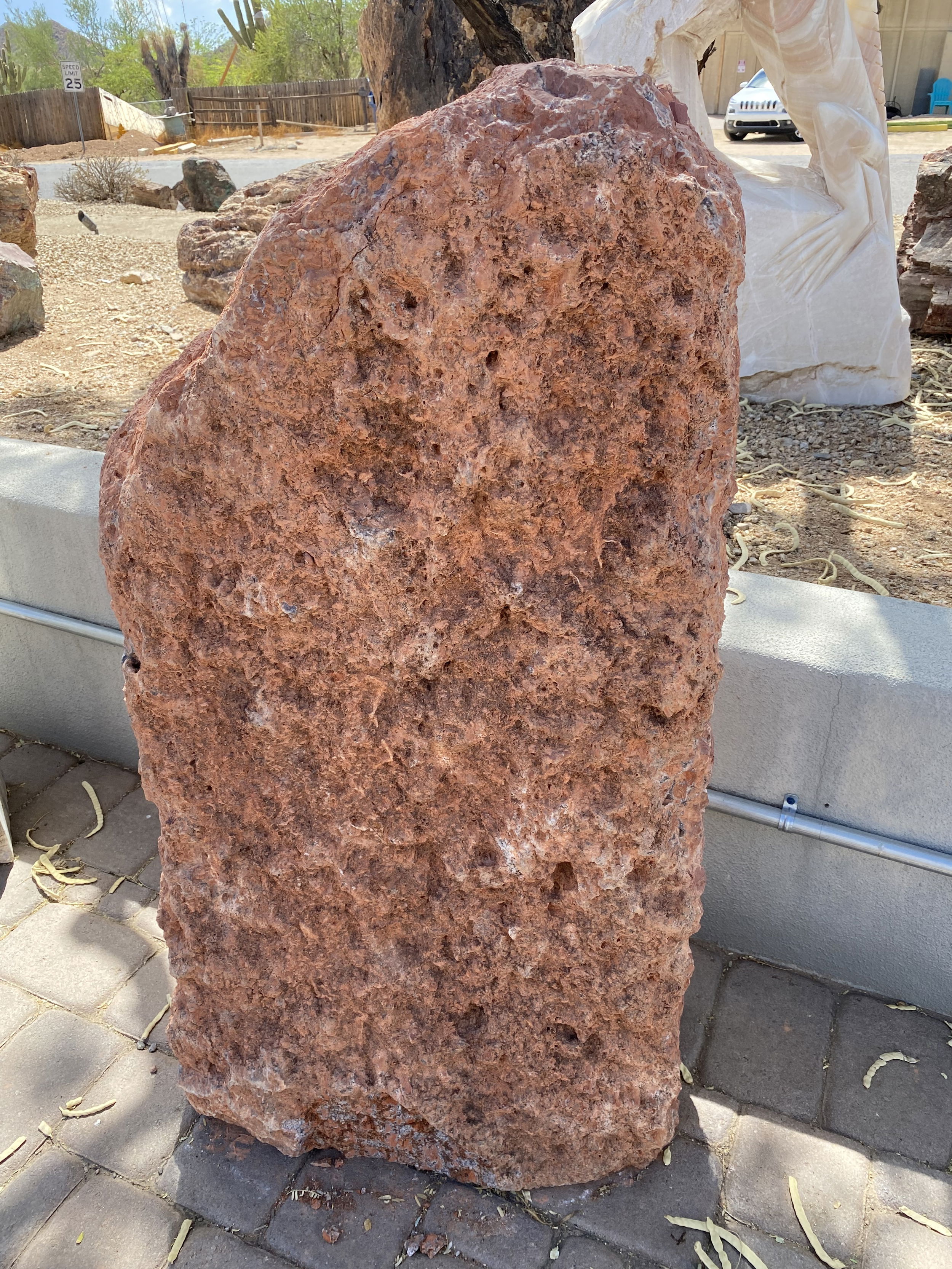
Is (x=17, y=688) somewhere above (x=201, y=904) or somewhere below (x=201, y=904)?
below

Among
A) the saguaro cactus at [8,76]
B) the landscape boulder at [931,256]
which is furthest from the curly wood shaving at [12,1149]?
the saguaro cactus at [8,76]

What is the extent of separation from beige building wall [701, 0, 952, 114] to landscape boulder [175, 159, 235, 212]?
14209 mm

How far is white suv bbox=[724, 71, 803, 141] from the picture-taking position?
15086mm

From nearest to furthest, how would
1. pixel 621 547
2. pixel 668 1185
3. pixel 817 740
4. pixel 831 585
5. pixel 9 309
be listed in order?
1. pixel 621 547
2. pixel 668 1185
3. pixel 817 740
4. pixel 831 585
5. pixel 9 309

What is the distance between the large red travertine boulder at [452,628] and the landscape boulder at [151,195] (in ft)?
33.3

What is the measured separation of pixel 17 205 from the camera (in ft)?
18.2

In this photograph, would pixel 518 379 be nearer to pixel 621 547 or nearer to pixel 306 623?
pixel 621 547

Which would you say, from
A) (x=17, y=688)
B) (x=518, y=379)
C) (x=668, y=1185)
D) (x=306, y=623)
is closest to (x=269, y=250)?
(x=518, y=379)

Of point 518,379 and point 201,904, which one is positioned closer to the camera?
point 518,379

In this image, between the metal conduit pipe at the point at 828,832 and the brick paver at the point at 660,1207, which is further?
the metal conduit pipe at the point at 828,832

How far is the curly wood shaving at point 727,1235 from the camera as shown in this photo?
5.37ft

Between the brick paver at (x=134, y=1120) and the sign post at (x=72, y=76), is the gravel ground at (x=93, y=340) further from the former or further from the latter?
the sign post at (x=72, y=76)

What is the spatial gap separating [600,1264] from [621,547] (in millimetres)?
1176

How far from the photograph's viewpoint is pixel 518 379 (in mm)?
1230
